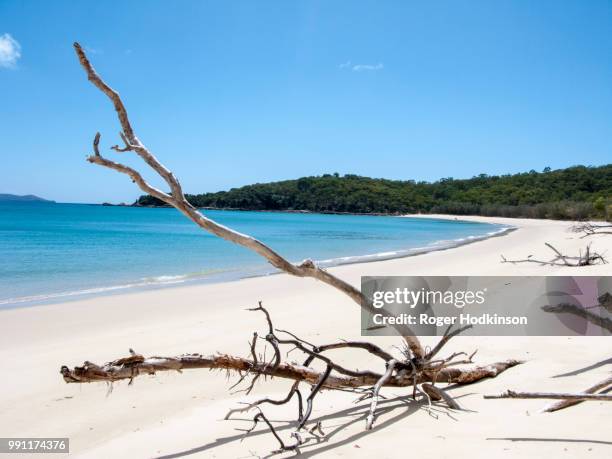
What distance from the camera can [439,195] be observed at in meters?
127

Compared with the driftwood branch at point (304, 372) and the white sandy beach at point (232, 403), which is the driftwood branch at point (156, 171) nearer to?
the driftwood branch at point (304, 372)

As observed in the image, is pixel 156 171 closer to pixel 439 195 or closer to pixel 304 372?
pixel 304 372

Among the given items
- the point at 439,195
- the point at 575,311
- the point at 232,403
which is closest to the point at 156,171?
the point at 232,403

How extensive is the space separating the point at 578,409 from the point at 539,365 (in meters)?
1.37

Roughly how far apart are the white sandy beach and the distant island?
6129cm

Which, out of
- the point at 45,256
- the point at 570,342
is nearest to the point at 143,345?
the point at 570,342

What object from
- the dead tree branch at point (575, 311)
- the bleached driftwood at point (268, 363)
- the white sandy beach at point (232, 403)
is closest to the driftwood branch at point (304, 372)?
the bleached driftwood at point (268, 363)

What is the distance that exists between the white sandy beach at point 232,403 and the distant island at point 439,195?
61.3 m

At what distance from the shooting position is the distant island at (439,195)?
270 ft

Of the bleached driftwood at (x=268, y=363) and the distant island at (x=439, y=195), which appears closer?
the bleached driftwood at (x=268, y=363)

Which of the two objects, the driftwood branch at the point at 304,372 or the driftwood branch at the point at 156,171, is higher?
the driftwood branch at the point at 156,171

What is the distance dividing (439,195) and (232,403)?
422ft

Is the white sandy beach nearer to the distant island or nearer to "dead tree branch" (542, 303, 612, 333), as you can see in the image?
"dead tree branch" (542, 303, 612, 333)

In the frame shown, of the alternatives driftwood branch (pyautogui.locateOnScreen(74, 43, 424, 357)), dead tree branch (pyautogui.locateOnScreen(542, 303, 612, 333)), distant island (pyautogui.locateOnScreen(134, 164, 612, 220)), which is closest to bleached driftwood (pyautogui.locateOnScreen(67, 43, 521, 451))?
driftwood branch (pyautogui.locateOnScreen(74, 43, 424, 357))
